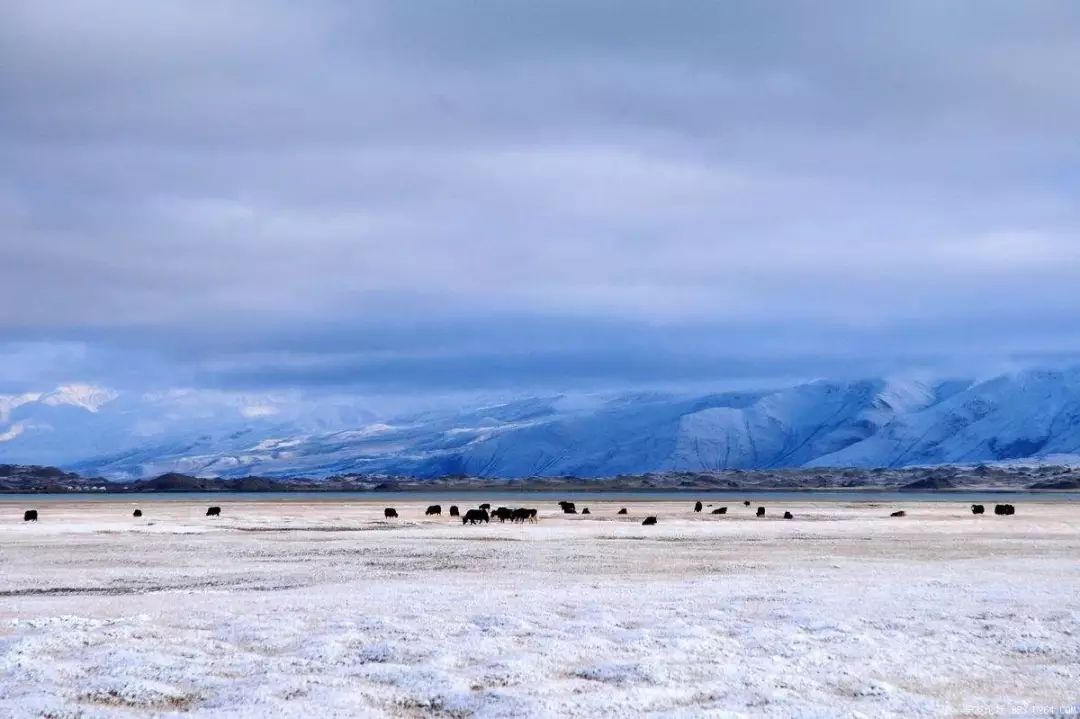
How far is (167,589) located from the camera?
91.7 feet

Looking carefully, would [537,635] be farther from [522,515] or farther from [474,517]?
[522,515]

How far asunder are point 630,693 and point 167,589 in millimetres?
16536

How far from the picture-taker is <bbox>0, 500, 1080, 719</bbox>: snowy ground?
1500cm

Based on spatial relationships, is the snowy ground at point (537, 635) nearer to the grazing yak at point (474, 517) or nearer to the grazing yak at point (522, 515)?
the grazing yak at point (474, 517)

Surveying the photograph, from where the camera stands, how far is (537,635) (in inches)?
776

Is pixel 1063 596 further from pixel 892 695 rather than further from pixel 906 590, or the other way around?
pixel 892 695

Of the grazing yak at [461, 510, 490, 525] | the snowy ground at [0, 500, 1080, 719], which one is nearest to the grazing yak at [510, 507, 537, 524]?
the grazing yak at [461, 510, 490, 525]

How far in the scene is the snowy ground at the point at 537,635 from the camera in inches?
591

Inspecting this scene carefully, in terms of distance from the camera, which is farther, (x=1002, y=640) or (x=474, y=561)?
(x=474, y=561)

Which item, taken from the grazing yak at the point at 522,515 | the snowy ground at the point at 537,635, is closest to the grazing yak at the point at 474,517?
the grazing yak at the point at 522,515

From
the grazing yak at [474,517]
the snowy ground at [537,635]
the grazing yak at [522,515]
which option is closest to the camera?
the snowy ground at [537,635]

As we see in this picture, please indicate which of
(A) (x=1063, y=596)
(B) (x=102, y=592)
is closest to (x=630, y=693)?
(A) (x=1063, y=596)

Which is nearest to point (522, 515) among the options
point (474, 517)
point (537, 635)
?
point (474, 517)

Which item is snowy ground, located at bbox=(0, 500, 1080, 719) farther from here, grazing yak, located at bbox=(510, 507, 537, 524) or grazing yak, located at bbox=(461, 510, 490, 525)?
grazing yak, located at bbox=(510, 507, 537, 524)
